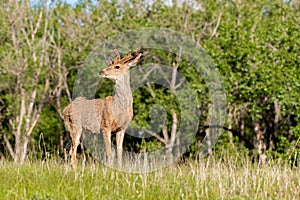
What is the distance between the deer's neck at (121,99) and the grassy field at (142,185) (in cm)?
226

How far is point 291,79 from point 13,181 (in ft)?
54.6

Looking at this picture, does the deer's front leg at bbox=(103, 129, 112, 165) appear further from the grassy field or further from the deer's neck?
the grassy field

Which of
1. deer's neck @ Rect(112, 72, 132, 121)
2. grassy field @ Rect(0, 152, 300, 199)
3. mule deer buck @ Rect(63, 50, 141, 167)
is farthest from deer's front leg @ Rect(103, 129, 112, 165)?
grassy field @ Rect(0, 152, 300, 199)

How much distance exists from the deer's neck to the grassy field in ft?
7.41

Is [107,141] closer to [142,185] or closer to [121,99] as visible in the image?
[121,99]

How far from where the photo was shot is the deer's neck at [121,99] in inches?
374

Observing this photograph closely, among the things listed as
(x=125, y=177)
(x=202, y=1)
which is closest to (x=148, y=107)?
(x=202, y=1)

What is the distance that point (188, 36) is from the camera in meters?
27.5

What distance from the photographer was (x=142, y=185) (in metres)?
6.14

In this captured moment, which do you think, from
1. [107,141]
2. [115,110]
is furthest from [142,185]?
[115,110]

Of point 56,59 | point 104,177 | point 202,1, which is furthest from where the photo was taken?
point 56,59

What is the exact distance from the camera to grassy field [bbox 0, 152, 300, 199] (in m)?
5.82

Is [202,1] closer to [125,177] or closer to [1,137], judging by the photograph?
[1,137]

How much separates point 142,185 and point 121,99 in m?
3.55
